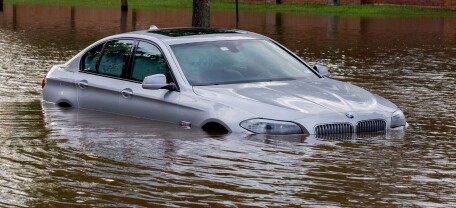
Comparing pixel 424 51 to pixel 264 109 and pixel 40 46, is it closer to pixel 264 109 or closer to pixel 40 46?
pixel 40 46

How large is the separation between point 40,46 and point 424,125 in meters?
18.5

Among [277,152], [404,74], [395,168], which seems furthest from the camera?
[404,74]

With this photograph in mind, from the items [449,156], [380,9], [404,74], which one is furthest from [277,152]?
[380,9]

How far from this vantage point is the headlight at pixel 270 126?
11.6 metres

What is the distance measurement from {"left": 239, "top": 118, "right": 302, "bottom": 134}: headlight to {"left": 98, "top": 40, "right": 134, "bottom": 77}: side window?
7.35ft

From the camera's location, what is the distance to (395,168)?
1040cm

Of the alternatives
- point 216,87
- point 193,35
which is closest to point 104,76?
point 193,35

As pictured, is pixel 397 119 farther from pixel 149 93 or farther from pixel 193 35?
pixel 149 93

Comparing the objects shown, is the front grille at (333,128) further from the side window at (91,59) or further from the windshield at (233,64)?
the side window at (91,59)

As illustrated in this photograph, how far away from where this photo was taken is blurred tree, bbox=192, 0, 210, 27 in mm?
28312

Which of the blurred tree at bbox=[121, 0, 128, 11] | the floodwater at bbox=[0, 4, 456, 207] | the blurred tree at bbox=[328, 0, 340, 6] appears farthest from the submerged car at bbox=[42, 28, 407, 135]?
the blurred tree at bbox=[328, 0, 340, 6]

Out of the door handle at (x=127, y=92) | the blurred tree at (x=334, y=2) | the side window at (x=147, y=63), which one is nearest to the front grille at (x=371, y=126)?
the side window at (x=147, y=63)

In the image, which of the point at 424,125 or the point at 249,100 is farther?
the point at 424,125

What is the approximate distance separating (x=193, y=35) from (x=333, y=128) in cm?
240
